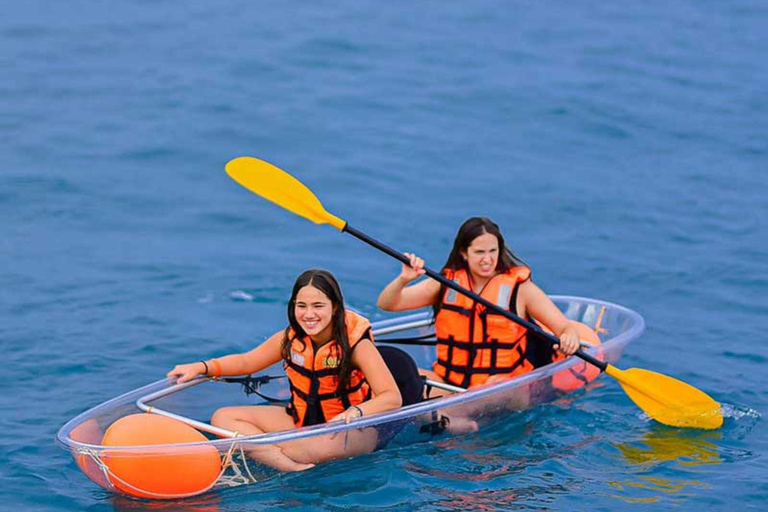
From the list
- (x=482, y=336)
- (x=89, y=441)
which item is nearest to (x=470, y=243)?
(x=482, y=336)

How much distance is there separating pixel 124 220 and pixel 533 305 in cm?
353

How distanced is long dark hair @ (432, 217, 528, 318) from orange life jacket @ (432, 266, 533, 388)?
0.14ft

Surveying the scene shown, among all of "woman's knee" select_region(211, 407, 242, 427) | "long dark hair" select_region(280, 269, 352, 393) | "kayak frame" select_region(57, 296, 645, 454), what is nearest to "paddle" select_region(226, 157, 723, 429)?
"kayak frame" select_region(57, 296, 645, 454)

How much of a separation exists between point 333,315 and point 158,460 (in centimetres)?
92

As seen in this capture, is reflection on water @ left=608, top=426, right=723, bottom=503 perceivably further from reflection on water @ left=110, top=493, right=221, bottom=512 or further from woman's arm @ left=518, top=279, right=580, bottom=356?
reflection on water @ left=110, top=493, right=221, bottom=512

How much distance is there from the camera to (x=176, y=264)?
23.8ft

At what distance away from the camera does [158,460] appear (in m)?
4.36

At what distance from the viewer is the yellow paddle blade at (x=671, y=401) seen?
5391 mm

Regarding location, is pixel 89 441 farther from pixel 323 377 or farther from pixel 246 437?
pixel 323 377

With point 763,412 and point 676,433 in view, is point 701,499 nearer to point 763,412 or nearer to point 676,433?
point 676,433

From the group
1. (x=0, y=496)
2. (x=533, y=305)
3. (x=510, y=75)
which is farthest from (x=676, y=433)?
(x=510, y=75)

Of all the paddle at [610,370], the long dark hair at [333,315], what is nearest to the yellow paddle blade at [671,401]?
the paddle at [610,370]

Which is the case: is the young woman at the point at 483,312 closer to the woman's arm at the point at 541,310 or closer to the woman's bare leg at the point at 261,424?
the woman's arm at the point at 541,310

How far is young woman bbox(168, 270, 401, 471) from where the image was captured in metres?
4.70
